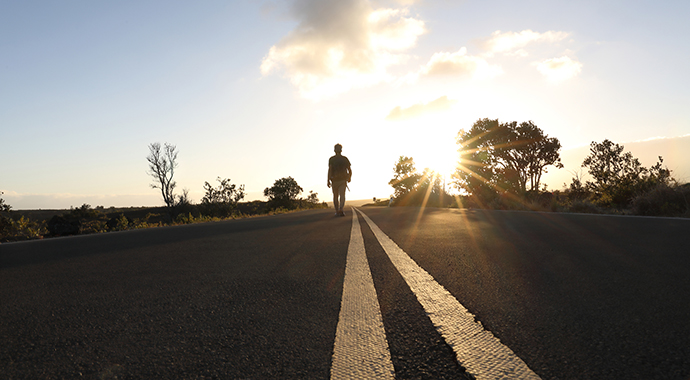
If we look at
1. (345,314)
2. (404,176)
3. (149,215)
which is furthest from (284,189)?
(345,314)

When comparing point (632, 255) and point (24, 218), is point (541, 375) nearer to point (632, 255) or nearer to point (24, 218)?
point (632, 255)

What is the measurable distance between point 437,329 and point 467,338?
0.14 m

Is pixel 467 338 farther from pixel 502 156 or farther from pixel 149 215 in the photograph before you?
pixel 502 156

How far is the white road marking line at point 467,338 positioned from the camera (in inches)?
47.3

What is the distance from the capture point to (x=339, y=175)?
12.2 metres

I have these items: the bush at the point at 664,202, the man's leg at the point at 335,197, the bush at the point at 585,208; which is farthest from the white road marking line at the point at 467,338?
the bush at the point at 585,208

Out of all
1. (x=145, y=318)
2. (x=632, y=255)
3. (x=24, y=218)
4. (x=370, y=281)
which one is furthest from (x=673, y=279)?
(x=24, y=218)

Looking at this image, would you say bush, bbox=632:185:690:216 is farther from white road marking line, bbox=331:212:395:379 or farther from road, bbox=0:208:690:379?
white road marking line, bbox=331:212:395:379

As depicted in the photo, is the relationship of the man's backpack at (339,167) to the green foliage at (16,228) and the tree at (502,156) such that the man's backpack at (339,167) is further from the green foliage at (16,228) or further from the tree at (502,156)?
the tree at (502,156)

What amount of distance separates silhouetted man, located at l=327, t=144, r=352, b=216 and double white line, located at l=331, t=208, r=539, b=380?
9.68m

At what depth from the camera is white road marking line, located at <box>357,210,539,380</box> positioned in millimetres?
1200

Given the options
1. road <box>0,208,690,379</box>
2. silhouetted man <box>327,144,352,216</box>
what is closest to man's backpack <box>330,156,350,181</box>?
silhouetted man <box>327,144,352,216</box>

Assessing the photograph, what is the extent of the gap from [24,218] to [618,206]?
60.3ft

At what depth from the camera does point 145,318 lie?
1.94 metres
